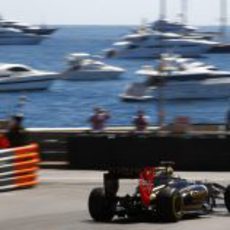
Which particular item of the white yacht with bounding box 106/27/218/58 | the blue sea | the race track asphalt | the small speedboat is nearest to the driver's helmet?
the race track asphalt

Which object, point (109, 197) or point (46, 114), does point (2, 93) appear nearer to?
point (46, 114)

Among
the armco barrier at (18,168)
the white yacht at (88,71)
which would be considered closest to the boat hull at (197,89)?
the white yacht at (88,71)

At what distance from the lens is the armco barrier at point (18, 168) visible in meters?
20.1

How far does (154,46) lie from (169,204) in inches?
3806

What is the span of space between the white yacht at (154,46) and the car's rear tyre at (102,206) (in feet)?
298

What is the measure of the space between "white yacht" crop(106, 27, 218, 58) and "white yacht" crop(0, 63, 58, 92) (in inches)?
1027

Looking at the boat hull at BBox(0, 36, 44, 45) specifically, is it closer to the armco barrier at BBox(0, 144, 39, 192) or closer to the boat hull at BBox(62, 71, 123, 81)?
the boat hull at BBox(62, 71, 123, 81)

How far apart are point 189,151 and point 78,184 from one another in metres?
3.60

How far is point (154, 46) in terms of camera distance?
110 meters

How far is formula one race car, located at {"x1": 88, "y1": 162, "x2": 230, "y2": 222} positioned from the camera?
1396cm

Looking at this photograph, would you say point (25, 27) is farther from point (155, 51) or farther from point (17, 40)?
point (155, 51)

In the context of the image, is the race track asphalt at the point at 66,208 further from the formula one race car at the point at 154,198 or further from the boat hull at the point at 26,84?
the boat hull at the point at 26,84

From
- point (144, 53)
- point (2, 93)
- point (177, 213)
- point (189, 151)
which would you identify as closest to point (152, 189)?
point (177, 213)

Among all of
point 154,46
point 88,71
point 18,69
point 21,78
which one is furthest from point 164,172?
point 154,46
